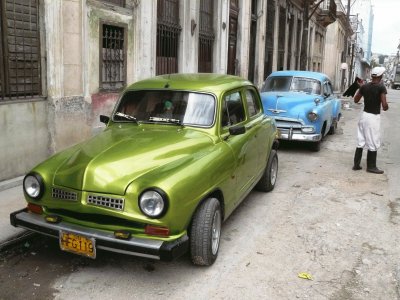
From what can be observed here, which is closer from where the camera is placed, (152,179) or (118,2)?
(152,179)

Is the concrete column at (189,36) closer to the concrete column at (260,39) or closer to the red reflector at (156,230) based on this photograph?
the concrete column at (260,39)

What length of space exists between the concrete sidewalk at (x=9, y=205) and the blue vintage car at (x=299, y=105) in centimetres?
549

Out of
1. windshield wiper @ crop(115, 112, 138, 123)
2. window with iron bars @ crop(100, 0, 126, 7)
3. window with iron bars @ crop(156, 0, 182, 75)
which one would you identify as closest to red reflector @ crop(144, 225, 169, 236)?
windshield wiper @ crop(115, 112, 138, 123)

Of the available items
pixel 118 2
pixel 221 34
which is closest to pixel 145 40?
pixel 118 2

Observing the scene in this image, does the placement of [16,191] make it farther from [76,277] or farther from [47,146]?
[76,277]

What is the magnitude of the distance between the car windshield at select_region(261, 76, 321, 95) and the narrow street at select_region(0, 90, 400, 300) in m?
4.40

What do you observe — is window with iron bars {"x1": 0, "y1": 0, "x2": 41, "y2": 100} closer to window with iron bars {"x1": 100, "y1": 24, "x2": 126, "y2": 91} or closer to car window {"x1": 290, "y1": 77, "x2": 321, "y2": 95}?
window with iron bars {"x1": 100, "y1": 24, "x2": 126, "y2": 91}

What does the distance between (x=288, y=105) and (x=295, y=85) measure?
1.16 m

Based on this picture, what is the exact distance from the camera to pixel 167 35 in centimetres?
1109

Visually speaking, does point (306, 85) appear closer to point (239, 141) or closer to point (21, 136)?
point (239, 141)

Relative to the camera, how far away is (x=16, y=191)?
19.4 feet

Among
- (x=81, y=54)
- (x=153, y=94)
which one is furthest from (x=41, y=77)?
(x=153, y=94)

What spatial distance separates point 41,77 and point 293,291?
5.17 m

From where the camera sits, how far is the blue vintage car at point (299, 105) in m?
9.27
